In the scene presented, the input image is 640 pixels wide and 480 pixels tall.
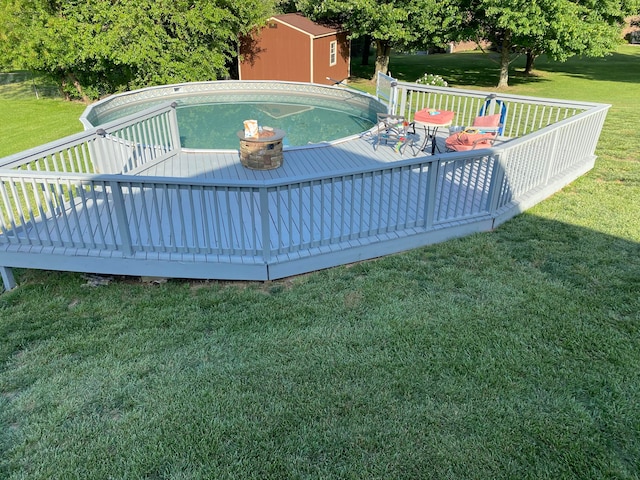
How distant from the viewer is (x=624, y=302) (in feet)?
13.5

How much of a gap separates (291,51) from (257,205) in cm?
1584

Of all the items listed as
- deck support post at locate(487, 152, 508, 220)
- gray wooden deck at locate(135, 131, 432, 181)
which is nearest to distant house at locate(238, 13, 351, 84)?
gray wooden deck at locate(135, 131, 432, 181)

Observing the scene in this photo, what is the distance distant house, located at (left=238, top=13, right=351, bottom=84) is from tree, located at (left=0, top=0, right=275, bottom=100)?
1986 millimetres

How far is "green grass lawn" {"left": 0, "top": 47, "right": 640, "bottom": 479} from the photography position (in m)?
2.68

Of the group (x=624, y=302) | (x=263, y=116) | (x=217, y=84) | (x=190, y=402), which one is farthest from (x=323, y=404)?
(x=217, y=84)

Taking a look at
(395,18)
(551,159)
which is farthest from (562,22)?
(551,159)

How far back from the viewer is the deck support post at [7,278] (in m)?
4.82

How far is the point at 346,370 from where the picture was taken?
335cm

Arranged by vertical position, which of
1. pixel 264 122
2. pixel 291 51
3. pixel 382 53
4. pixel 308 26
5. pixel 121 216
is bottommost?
pixel 264 122

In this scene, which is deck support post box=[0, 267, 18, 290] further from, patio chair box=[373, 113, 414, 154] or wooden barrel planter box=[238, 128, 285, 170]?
patio chair box=[373, 113, 414, 154]

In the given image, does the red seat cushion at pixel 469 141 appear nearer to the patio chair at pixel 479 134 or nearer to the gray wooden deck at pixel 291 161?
the patio chair at pixel 479 134

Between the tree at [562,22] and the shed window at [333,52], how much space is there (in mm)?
6436

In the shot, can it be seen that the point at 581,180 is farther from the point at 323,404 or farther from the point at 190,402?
the point at 190,402

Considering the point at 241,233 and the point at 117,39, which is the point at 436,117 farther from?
the point at 117,39
